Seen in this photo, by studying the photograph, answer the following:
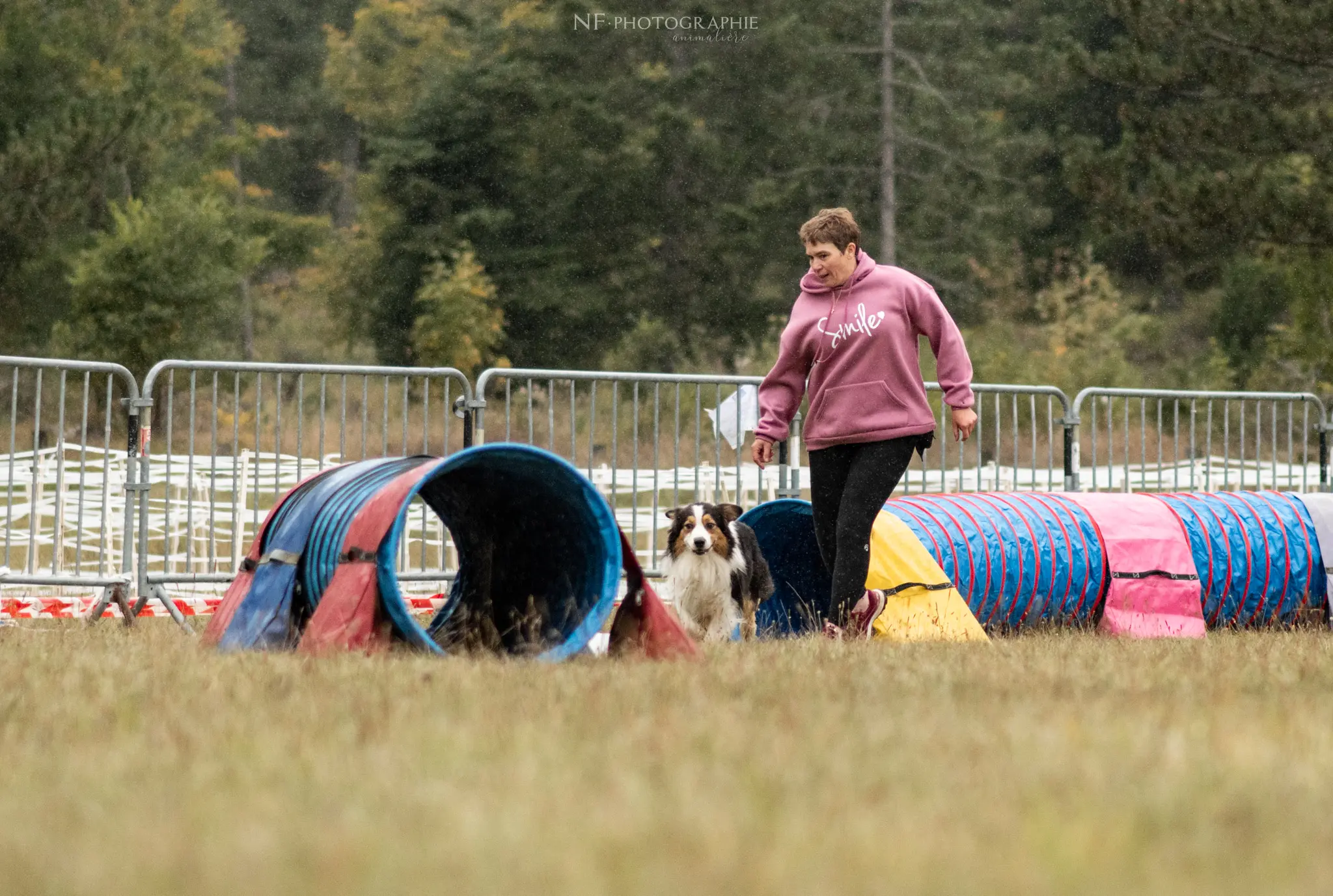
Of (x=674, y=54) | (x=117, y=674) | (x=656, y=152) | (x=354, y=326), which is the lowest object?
(x=117, y=674)

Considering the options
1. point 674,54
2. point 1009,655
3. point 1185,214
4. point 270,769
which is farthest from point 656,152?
point 270,769

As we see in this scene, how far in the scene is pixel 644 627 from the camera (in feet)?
18.4

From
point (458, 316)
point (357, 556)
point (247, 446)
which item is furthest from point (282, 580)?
point (458, 316)

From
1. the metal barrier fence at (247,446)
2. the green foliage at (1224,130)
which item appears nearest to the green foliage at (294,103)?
the metal barrier fence at (247,446)

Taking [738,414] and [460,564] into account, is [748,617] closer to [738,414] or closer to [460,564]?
[460,564]

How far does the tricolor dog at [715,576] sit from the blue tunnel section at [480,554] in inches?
42.7

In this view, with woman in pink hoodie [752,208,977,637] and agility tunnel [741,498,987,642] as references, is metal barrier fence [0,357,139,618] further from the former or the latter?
woman in pink hoodie [752,208,977,637]

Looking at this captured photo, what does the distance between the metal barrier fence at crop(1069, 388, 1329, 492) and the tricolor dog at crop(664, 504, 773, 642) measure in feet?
11.2

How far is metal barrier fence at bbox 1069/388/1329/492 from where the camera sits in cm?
1109

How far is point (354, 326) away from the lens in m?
33.7

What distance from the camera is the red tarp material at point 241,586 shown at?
241 inches

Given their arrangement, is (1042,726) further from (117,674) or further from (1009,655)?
(117,674)

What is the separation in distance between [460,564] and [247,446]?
13768 millimetres

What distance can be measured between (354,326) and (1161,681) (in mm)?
30083
